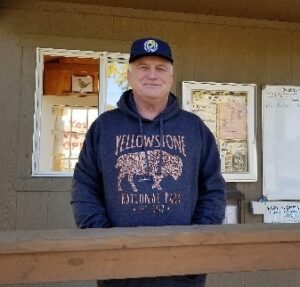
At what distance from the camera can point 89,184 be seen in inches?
74.3

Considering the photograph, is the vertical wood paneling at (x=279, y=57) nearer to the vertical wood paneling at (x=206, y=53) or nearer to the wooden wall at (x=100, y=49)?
the wooden wall at (x=100, y=49)

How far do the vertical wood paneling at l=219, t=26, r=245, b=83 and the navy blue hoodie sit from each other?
2.04 meters

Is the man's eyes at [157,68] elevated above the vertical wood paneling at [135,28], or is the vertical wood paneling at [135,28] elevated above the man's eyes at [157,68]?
the vertical wood paneling at [135,28]

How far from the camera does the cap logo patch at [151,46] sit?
1.88 m

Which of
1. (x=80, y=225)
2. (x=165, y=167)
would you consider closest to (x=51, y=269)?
(x=80, y=225)

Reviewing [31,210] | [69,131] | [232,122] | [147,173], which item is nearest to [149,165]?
[147,173]

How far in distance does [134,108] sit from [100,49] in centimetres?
187

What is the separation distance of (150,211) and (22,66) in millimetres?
2188

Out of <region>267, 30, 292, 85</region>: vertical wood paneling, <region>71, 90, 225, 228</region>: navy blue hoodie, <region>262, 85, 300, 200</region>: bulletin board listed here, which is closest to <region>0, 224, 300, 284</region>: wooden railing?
<region>71, 90, 225, 228</region>: navy blue hoodie

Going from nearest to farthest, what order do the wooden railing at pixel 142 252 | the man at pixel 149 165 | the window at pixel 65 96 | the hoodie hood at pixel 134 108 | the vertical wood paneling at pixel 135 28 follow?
the wooden railing at pixel 142 252 < the man at pixel 149 165 < the hoodie hood at pixel 134 108 < the window at pixel 65 96 < the vertical wood paneling at pixel 135 28

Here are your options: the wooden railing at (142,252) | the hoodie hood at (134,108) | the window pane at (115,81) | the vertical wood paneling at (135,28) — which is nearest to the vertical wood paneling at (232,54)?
the vertical wood paneling at (135,28)

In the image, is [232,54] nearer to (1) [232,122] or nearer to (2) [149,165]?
(1) [232,122]

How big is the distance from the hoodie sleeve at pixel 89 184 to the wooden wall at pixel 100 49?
1.73m

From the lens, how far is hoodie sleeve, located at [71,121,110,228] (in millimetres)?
1842
